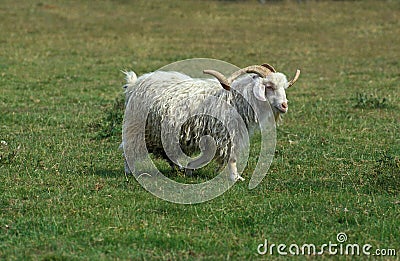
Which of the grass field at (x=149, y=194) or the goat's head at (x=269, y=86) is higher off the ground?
the goat's head at (x=269, y=86)

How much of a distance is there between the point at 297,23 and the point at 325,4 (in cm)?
481

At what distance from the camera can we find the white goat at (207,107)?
860 centimetres

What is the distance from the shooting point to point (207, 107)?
28.6 ft

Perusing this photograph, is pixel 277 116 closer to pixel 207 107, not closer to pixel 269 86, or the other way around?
pixel 269 86

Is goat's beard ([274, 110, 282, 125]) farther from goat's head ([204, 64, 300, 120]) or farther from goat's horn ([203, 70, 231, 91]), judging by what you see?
goat's horn ([203, 70, 231, 91])

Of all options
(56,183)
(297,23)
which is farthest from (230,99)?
(297,23)

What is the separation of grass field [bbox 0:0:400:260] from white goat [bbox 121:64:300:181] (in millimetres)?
534

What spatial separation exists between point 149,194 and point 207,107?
1.41 meters

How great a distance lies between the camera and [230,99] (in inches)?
346

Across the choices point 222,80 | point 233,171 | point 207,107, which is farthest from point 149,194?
point 222,80

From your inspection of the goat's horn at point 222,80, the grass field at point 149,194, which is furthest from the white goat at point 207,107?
the grass field at point 149,194

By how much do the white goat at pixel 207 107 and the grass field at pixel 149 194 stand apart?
0.53 m

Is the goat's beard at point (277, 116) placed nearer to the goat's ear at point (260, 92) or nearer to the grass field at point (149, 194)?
the goat's ear at point (260, 92)

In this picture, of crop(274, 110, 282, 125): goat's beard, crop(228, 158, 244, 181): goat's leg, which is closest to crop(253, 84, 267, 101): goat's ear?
crop(274, 110, 282, 125): goat's beard
